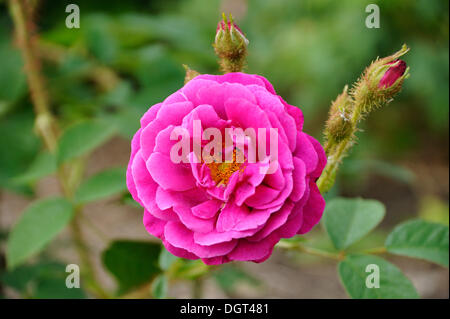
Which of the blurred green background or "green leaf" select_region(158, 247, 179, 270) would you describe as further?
the blurred green background

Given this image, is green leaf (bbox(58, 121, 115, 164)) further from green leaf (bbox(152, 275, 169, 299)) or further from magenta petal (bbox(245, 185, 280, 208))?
magenta petal (bbox(245, 185, 280, 208))

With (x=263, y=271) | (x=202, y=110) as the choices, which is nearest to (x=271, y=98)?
(x=202, y=110)

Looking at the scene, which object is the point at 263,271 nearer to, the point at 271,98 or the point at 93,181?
the point at 93,181

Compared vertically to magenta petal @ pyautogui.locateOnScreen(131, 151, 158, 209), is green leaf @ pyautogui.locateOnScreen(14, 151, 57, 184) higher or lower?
higher

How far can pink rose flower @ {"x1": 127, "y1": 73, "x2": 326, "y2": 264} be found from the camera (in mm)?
538

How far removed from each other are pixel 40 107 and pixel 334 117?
797 mm

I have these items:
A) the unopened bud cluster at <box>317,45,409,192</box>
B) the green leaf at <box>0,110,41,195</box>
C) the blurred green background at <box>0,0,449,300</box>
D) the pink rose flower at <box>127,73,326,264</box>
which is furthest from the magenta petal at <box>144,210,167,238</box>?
the green leaf at <box>0,110,41,195</box>

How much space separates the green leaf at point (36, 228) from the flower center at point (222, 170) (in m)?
0.35

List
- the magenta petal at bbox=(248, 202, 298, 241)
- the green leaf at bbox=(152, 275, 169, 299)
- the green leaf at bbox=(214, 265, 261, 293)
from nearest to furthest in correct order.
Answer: the magenta petal at bbox=(248, 202, 298, 241) → the green leaf at bbox=(152, 275, 169, 299) → the green leaf at bbox=(214, 265, 261, 293)

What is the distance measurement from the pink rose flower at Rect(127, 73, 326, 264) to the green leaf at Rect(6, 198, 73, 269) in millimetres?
332

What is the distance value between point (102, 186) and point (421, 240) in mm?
636

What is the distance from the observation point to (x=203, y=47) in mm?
1516
